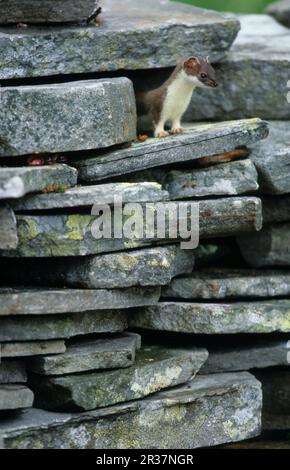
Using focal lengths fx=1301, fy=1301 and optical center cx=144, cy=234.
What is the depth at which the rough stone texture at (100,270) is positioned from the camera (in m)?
7.54

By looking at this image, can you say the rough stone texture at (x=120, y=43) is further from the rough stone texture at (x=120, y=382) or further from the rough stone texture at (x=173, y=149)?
the rough stone texture at (x=120, y=382)

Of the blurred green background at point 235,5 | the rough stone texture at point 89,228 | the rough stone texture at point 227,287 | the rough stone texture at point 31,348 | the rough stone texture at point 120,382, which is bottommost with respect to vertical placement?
the rough stone texture at point 120,382

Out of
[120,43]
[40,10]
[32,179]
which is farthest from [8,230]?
[120,43]

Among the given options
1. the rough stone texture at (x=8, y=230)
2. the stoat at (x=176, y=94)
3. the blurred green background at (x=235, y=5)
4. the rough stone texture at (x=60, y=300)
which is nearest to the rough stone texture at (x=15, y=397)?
the rough stone texture at (x=60, y=300)

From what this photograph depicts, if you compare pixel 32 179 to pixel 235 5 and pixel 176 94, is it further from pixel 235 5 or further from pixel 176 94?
pixel 235 5

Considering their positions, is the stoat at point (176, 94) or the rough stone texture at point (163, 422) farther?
the stoat at point (176, 94)

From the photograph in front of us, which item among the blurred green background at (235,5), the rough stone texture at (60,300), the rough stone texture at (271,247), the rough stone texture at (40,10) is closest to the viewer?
the rough stone texture at (60,300)

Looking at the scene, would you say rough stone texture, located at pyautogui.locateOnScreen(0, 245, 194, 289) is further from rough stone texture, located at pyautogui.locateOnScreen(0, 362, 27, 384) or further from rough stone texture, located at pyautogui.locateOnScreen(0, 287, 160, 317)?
rough stone texture, located at pyautogui.locateOnScreen(0, 362, 27, 384)

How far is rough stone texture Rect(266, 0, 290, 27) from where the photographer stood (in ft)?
36.0

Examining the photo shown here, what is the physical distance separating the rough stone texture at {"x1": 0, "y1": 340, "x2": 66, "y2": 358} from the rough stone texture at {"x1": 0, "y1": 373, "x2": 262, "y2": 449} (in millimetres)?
367

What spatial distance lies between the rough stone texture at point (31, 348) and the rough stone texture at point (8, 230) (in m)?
0.51

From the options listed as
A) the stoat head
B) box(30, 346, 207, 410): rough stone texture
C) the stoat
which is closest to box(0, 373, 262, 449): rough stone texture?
box(30, 346, 207, 410): rough stone texture

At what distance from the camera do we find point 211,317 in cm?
801

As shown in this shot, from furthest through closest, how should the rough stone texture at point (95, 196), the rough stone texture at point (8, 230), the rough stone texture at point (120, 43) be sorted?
the rough stone texture at point (120, 43)
the rough stone texture at point (95, 196)
the rough stone texture at point (8, 230)
